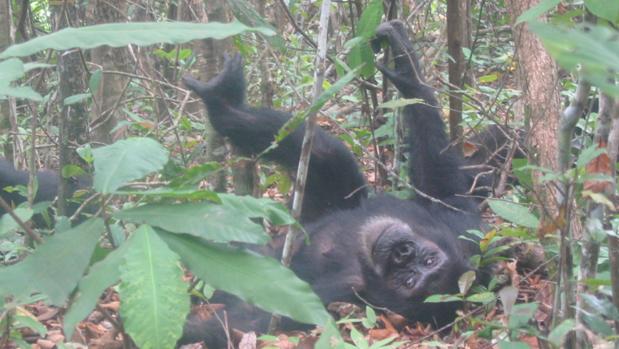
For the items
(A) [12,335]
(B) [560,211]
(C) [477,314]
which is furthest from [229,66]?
(B) [560,211]

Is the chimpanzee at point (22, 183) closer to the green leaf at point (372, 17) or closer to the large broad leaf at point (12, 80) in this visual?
the green leaf at point (372, 17)

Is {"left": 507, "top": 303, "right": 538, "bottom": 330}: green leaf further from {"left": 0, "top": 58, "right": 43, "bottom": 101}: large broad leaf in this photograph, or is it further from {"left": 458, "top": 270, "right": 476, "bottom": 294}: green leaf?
{"left": 0, "top": 58, "right": 43, "bottom": 101}: large broad leaf

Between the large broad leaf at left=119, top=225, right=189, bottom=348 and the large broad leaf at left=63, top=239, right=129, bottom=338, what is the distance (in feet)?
0.08

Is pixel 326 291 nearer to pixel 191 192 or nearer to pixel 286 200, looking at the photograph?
pixel 286 200

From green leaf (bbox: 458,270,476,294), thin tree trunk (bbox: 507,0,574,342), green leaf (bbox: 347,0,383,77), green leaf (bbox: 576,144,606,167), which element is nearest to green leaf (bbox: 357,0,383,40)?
green leaf (bbox: 347,0,383,77)

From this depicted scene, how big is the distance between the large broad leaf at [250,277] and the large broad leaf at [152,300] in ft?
0.26

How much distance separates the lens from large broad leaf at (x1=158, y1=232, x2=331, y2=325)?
1.64 m

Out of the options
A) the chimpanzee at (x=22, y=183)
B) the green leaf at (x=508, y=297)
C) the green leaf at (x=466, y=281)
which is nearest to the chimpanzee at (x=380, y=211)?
the green leaf at (x=466, y=281)

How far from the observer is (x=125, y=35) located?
63.2 inches

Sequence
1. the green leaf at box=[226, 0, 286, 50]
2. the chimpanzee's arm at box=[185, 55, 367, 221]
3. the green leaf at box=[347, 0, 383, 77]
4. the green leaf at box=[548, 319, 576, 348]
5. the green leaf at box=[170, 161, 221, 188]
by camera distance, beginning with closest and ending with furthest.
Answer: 1. the green leaf at box=[548, 319, 576, 348]
2. the green leaf at box=[170, 161, 221, 188]
3. the green leaf at box=[226, 0, 286, 50]
4. the green leaf at box=[347, 0, 383, 77]
5. the chimpanzee's arm at box=[185, 55, 367, 221]

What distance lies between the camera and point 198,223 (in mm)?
1744

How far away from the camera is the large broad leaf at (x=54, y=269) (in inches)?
63.1

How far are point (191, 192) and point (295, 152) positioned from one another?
3039mm

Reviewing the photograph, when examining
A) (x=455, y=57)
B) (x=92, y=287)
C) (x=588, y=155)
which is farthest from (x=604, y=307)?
(x=455, y=57)
